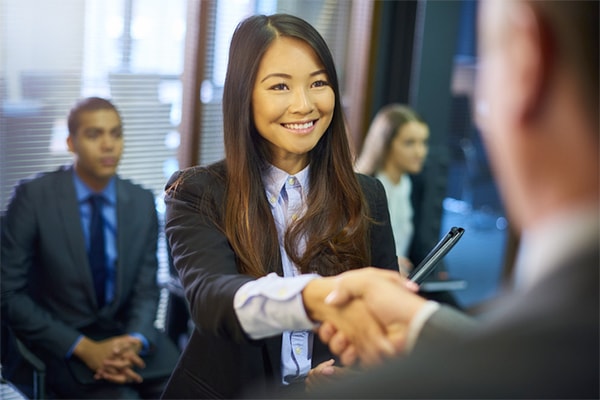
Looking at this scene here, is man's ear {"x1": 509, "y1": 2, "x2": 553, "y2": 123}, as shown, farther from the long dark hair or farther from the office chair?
the office chair

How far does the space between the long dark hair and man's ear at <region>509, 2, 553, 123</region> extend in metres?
1.18

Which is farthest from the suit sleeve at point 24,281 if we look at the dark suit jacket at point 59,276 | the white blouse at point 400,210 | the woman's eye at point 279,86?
the white blouse at point 400,210

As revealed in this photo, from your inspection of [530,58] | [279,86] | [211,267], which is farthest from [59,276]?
[530,58]

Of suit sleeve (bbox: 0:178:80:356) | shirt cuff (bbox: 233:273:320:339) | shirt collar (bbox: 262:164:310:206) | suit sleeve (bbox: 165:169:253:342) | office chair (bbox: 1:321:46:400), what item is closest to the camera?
shirt cuff (bbox: 233:273:320:339)

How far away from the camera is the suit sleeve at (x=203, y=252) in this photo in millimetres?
1230

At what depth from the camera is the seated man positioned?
2971mm

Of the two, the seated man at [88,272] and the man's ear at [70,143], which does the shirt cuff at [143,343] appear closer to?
the seated man at [88,272]

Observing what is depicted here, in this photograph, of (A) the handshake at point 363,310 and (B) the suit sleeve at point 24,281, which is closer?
(A) the handshake at point 363,310

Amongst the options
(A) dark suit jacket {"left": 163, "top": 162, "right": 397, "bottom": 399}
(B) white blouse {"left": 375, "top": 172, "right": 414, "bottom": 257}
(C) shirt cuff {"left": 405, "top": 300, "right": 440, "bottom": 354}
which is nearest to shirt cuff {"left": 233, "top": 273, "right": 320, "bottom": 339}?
(A) dark suit jacket {"left": 163, "top": 162, "right": 397, "bottom": 399}

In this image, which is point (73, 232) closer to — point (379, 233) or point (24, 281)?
point (24, 281)

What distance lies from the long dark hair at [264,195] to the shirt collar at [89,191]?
155 centimetres

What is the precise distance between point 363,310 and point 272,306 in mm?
148

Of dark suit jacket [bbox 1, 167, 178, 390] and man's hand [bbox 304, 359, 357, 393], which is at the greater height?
man's hand [bbox 304, 359, 357, 393]

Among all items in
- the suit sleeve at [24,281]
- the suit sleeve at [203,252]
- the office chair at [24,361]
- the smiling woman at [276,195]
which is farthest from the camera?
the suit sleeve at [24,281]
